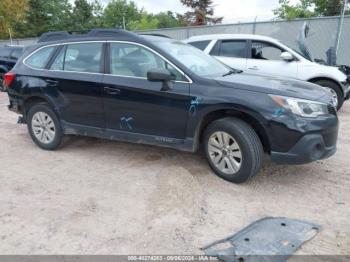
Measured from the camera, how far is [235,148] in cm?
404

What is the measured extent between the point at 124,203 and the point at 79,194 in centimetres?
59

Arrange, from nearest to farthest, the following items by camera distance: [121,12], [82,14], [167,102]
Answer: [167,102], [82,14], [121,12]

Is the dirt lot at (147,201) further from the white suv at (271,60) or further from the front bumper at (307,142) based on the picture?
the white suv at (271,60)

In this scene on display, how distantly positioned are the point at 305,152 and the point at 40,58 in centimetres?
409

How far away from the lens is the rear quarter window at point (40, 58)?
17.7 ft

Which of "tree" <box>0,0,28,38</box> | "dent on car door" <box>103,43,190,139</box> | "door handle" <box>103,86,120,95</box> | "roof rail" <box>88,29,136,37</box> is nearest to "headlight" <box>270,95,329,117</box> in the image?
"dent on car door" <box>103,43,190,139</box>

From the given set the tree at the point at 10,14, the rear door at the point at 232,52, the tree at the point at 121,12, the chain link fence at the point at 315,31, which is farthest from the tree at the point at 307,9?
the tree at the point at 10,14

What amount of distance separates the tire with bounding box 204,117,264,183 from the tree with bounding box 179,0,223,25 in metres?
39.7

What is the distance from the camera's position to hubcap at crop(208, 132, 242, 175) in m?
4.05

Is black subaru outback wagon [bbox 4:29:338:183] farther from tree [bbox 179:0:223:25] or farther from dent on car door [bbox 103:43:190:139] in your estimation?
tree [bbox 179:0:223:25]

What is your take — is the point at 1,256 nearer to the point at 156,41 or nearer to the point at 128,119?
the point at 128,119

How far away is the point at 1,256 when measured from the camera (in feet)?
9.58

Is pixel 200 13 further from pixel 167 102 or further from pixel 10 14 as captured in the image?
pixel 167 102

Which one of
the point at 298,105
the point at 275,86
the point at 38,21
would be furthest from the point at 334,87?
the point at 38,21
